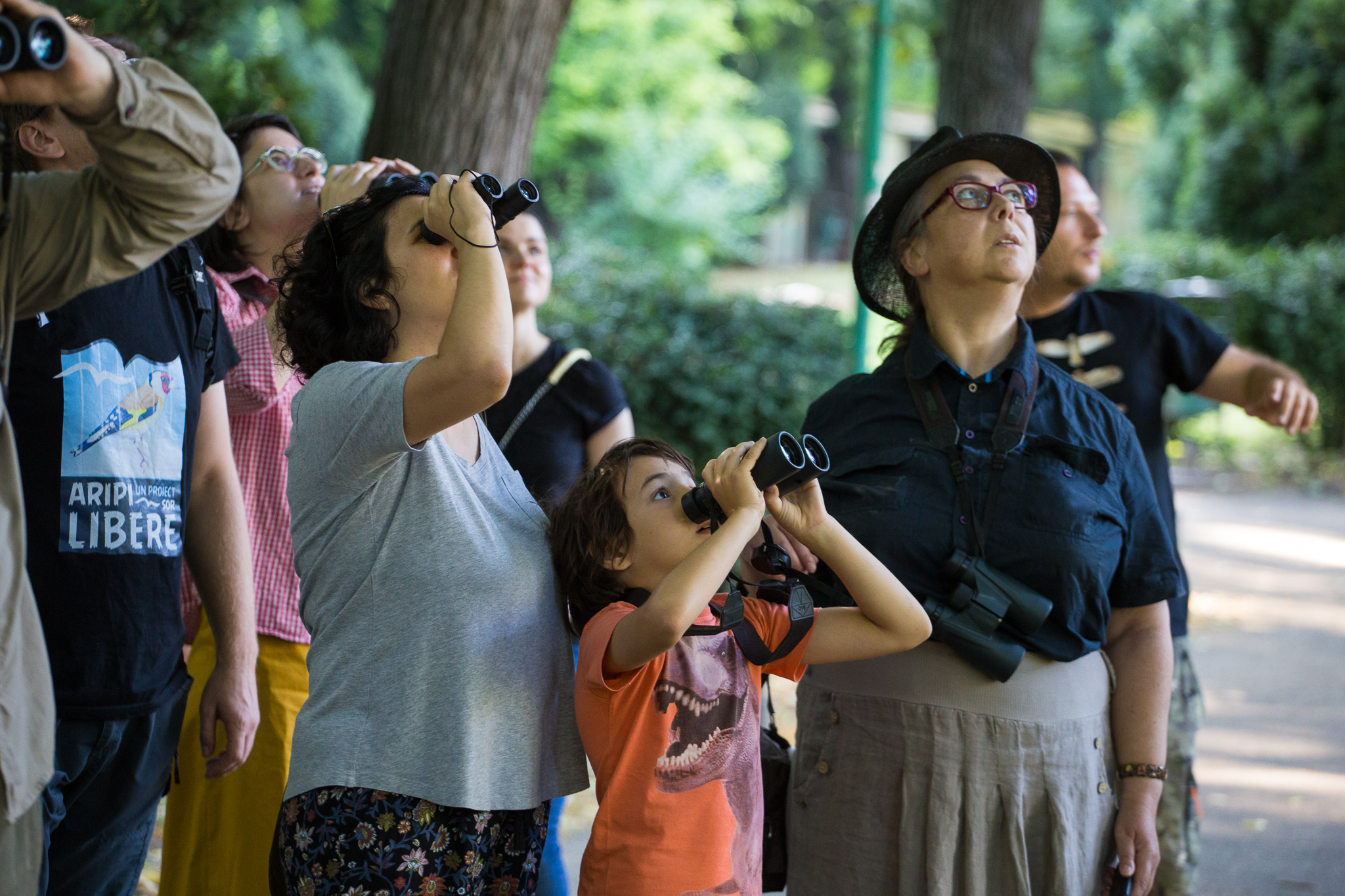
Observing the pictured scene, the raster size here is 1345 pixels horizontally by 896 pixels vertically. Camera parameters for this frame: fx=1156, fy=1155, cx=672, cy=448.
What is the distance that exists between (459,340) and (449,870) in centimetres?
88

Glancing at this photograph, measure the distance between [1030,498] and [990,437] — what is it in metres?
0.16

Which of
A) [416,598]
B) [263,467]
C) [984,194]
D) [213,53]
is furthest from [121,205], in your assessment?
[213,53]

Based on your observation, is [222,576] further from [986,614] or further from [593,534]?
[986,614]

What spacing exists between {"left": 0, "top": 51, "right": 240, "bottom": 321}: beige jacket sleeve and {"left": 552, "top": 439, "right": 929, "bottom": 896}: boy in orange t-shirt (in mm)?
852

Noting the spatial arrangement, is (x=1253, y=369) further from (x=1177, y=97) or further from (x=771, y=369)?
(x=1177, y=97)

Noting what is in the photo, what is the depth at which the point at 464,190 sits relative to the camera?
75.2 inches

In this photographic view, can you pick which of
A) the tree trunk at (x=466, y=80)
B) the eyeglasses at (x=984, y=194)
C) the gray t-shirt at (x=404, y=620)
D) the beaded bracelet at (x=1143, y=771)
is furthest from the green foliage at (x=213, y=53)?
the beaded bracelet at (x=1143, y=771)

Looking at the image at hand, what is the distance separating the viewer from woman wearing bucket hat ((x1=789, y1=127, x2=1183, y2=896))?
2.38 m

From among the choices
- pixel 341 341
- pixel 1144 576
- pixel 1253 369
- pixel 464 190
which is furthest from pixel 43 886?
pixel 1253 369

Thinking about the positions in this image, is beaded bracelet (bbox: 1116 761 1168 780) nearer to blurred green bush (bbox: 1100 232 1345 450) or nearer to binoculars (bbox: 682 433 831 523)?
binoculars (bbox: 682 433 831 523)

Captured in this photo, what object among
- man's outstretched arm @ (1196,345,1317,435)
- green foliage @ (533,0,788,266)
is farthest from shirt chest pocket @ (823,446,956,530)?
green foliage @ (533,0,788,266)

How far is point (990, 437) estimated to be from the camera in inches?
97.7

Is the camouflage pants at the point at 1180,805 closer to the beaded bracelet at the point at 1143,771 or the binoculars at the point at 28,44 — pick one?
the beaded bracelet at the point at 1143,771

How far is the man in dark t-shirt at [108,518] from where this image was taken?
195 cm
